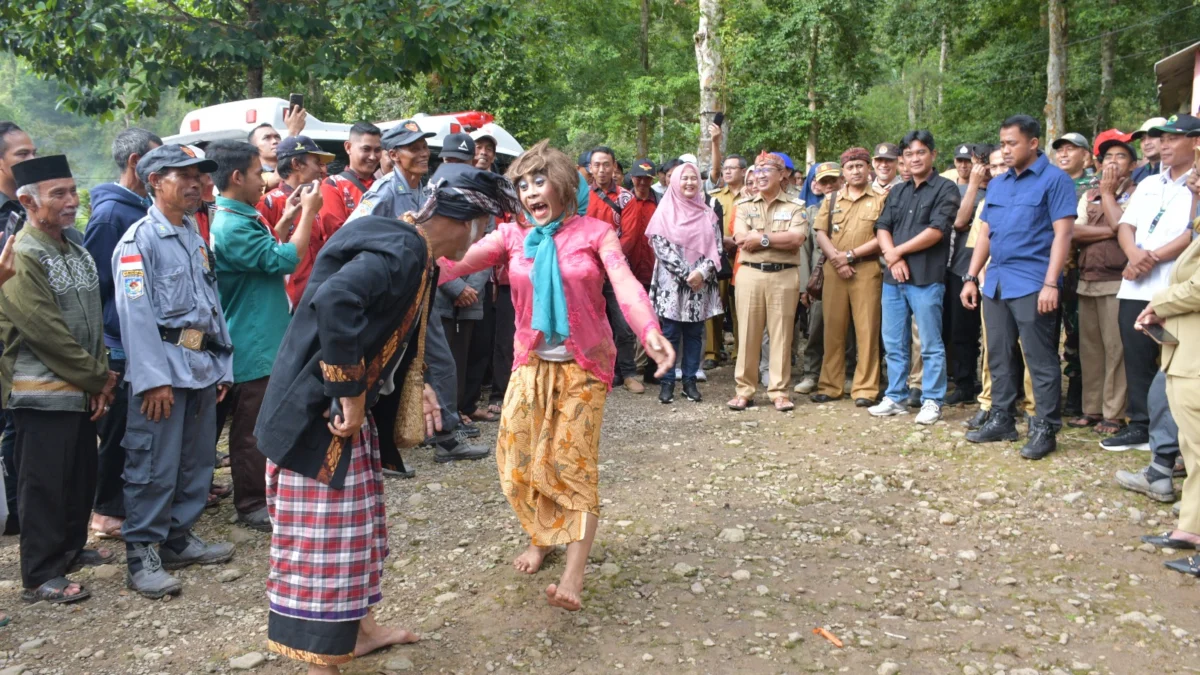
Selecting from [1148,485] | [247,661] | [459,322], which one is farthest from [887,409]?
[247,661]

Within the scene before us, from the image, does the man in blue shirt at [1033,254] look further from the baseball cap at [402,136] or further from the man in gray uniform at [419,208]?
the baseball cap at [402,136]

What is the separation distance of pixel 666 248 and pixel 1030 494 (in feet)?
11.9

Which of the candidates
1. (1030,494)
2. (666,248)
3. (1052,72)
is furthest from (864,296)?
(1052,72)

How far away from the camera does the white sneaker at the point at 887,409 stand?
7.24m

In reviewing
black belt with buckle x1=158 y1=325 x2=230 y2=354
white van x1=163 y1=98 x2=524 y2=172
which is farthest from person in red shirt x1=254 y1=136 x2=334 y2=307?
white van x1=163 y1=98 x2=524 y2=172

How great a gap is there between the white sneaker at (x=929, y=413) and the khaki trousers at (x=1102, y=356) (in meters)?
1.04

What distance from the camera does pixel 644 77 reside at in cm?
2397

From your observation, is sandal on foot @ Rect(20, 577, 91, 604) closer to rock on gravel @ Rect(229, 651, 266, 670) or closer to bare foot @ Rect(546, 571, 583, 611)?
rock on gravel @ Rect(229, 651, 266, 670)

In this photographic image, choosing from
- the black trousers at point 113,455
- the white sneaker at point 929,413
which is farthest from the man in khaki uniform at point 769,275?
the black trousers at point 113,455

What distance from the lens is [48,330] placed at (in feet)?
12.7

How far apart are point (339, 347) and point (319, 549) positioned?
28.2 inches

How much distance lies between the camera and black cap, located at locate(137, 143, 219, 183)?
4094 mm

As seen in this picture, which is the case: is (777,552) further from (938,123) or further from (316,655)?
(938,123)

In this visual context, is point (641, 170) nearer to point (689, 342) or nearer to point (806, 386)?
point (689, 342)
